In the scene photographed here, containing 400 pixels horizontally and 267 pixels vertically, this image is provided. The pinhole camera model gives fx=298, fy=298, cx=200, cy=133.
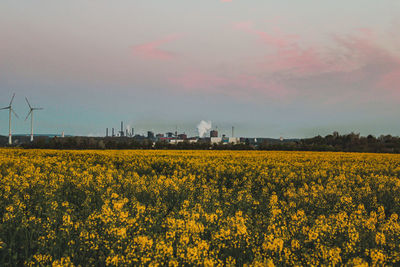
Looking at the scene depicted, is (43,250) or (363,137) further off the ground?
(363,137)

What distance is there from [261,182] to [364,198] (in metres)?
4.22

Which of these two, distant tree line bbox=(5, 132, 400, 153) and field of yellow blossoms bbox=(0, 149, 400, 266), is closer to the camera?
field of yellow blossoms bbox=(0, 149, 400, 266)

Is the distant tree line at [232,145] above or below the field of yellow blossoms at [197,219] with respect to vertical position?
above

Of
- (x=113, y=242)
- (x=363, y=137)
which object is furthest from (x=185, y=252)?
(x=363, y=137)

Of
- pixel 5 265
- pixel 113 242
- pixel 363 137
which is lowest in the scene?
pixel 5 265

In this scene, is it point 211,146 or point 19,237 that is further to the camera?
point 211,146

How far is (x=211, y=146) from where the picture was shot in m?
50.3

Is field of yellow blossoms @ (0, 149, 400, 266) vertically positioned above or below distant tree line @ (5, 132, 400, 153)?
below

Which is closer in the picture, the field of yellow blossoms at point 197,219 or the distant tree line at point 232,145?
the field of yellow blossoms at point 197,219

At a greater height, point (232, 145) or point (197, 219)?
point (232, 145)

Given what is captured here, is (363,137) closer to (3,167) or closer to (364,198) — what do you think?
(364,198)

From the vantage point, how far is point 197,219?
6.34m

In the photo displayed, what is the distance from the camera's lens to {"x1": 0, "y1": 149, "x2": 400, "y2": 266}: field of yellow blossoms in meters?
4.77

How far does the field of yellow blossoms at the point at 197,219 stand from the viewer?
4.77m
